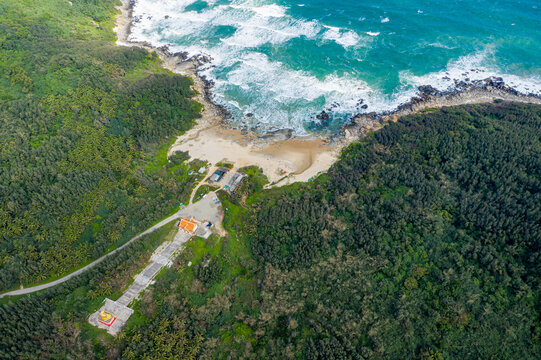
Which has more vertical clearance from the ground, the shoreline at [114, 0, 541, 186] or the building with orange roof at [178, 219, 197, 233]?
the shoreline at [114, 0, 541, 186]

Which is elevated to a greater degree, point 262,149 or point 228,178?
point 262,149

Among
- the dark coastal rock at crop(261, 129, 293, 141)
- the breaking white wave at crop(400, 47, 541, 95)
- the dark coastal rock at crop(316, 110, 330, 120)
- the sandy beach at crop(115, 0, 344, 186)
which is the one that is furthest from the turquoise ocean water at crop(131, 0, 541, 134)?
the sandy beach at crop(115, 0, 344, 186)

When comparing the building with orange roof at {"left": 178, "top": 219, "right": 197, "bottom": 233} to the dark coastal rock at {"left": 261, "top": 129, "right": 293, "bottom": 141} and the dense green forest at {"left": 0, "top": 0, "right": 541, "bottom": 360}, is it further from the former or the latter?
the dark coastal rock at {"left": 261, "top": 129, "right": 293, "bottom": 141}

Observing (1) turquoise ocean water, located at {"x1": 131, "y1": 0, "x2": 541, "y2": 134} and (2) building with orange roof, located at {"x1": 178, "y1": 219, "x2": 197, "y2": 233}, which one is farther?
(1) turquoise ocean water, located at {"x1": 131, "y1": 0, "x2": 541, "y2": 134}

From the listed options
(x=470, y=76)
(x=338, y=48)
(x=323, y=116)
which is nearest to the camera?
(x=323, y=116)

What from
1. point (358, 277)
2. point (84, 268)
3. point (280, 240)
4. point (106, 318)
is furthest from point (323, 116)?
point (106, 318)

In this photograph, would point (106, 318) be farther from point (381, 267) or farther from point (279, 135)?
point (279, 135)

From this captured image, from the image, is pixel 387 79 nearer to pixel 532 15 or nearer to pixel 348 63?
pixel 348 63
